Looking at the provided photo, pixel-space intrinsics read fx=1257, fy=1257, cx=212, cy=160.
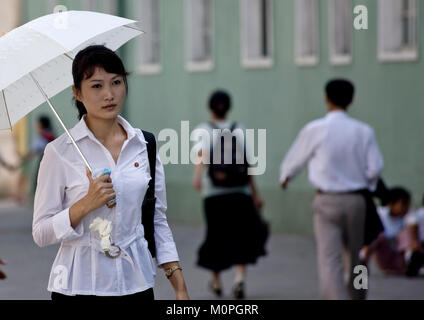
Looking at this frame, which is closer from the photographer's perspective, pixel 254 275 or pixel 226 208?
pixel 226 208

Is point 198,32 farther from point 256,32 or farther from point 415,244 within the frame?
point 415,244

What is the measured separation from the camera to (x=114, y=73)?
16.1 ft

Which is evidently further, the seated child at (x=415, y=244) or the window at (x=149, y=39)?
the window at (x=149, y=39)

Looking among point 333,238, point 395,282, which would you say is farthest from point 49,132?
point 333,238

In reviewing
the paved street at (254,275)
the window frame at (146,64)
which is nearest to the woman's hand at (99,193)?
the paved street at (254,275)

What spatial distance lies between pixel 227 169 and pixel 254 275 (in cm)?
225

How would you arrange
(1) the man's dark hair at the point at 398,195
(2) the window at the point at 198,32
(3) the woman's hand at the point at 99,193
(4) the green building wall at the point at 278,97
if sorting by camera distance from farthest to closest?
(2) the window at the point at 198,32 < (4) the green building wall at the point at 278,97 < (1) the man's dark hair at the point at 398,195 < (3) the woman's hand at the point at 99,193

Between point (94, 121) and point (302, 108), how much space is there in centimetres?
1312

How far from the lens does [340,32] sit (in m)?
17.2

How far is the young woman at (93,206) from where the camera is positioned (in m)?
4.83

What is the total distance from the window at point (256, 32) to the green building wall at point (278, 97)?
0.17m

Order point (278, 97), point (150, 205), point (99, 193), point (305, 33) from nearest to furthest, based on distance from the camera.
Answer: point (99, 193) < point (150, 205) < point (305, 33) < point (278, 97)

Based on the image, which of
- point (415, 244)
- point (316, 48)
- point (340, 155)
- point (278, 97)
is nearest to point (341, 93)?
point (340, 155)

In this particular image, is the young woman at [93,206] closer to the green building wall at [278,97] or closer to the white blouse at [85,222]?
the white blouse at [85,222]
